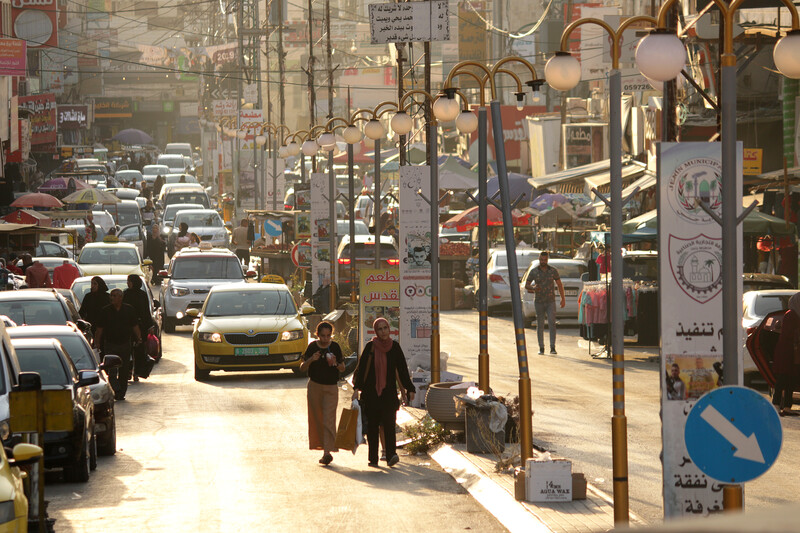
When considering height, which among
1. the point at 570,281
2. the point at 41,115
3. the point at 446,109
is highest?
the point at 41,115

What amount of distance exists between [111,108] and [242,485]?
12870cm

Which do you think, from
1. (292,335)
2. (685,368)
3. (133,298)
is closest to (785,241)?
(292,335)

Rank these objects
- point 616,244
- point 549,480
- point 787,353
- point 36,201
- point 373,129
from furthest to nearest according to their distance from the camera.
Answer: point 36,201
point 373,129
point 787,353
point 549,480
point 616,244

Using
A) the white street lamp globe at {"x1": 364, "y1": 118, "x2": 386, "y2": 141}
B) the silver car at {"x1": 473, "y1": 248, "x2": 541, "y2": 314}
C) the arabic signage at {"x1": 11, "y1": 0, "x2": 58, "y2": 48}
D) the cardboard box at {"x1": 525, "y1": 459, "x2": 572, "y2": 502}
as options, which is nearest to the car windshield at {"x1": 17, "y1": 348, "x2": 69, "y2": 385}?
the cardboard box at {"x1": 525, "y1": 459, "x2": 572, "y2": 502}

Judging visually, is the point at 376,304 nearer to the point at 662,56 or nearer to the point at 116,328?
the point at 116,328

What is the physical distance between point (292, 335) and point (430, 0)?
6840mm

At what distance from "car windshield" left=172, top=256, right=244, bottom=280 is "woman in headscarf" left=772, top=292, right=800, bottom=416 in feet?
55.8

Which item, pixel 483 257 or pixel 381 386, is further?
pixel 483 257

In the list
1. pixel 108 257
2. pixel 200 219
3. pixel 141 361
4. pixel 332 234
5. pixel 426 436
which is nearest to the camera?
pixel 426 436

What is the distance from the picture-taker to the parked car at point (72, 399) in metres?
13.1

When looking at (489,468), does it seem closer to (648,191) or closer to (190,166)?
(648,191)

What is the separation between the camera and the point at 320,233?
A: 3281cm

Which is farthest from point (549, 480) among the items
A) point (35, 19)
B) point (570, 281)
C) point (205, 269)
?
point (35, 19)

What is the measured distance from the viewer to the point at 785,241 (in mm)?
29297
